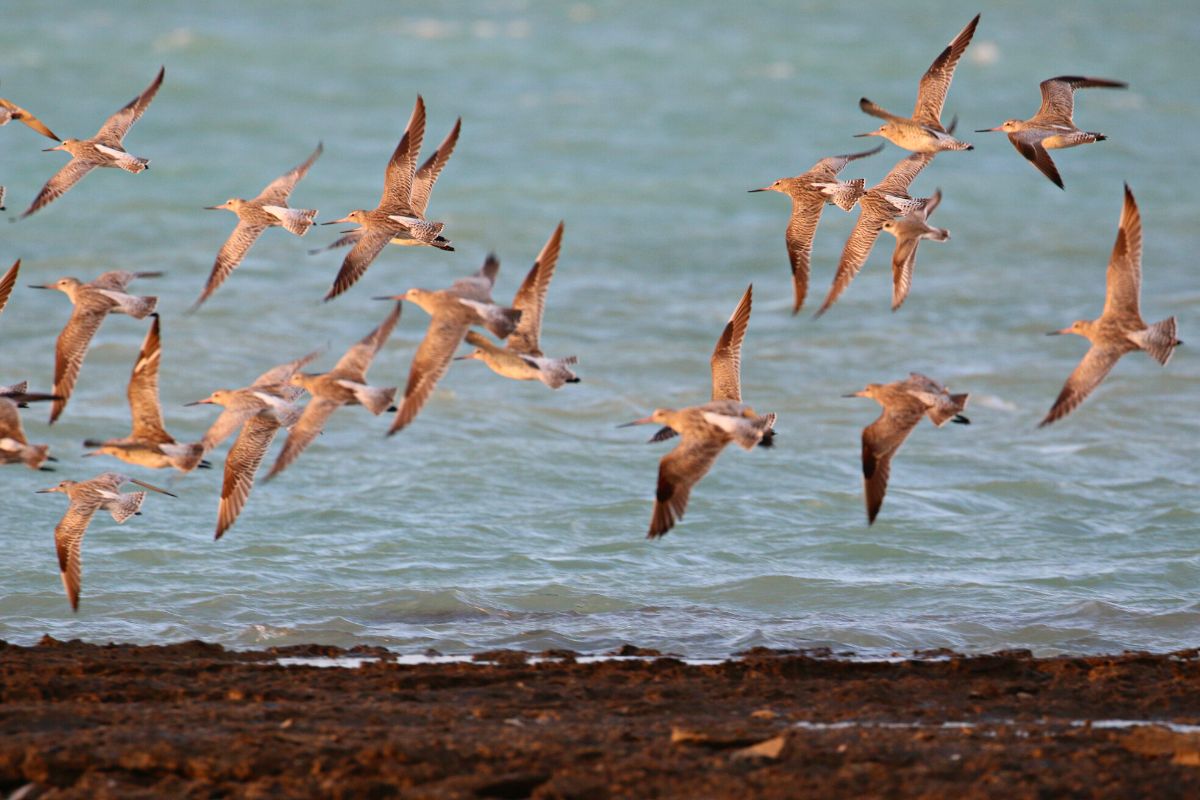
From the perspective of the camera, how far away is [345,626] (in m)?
10.6

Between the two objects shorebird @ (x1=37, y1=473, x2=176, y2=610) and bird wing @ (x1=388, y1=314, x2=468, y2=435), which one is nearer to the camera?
bird wing @ (x1=388, y1=314, x2=468, y2=435)

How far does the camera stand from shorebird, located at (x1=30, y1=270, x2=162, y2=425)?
33.9 ft

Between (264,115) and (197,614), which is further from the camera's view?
(264,115)

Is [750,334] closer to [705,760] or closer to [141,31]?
[705,760]

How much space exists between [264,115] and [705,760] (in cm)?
2838

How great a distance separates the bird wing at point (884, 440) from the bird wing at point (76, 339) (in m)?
4.75

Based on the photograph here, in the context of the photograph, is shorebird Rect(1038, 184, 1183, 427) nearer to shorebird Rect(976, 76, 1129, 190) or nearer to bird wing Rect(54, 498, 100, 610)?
shorebird Rect(976, 76, 1129, 190)

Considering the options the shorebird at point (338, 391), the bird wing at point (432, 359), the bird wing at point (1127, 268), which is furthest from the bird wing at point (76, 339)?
the bird wing at point (1127, 268)

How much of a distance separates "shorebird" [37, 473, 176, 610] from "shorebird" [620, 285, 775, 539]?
301cm

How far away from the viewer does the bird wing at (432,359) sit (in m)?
9.12

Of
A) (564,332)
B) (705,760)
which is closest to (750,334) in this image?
(564,332)

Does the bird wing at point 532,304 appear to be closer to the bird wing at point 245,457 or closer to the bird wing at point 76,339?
the bird wing at point 245,457

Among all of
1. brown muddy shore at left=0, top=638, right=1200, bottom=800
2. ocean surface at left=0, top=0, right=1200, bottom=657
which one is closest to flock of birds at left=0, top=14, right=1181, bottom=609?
brown muddy shore at left=0, top=638, right=1200, bottom=800

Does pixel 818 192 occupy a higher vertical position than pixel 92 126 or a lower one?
lower
